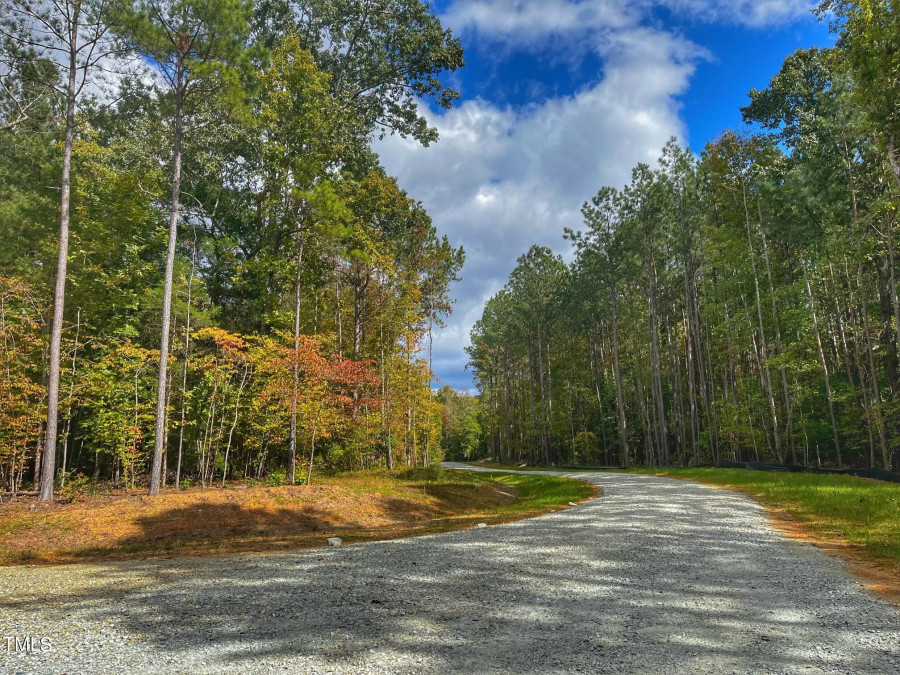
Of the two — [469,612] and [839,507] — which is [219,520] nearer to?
[469,612]

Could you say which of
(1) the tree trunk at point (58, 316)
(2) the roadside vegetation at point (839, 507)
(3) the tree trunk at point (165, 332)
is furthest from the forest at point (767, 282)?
(1) the tree trunk at point (58, 316)

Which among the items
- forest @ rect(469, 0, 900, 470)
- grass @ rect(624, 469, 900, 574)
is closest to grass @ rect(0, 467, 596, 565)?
grass @ rect(624, 469, 900, 574)

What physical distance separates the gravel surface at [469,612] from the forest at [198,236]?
296 inches

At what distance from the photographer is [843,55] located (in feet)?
38.7

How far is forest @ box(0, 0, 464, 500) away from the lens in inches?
443

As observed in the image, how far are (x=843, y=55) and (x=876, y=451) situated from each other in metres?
20.9

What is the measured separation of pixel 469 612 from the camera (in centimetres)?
360

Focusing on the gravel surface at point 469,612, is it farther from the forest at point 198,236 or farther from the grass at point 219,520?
the forest at point 198,236

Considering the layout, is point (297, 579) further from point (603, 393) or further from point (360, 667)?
point (603, 393)

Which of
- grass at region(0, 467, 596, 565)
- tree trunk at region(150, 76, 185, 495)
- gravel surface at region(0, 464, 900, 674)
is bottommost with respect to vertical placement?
grass at region(0, 467, 596, 565)

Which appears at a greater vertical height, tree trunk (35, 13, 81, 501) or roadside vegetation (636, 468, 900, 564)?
tree trunk (35, 13, 81, 501)

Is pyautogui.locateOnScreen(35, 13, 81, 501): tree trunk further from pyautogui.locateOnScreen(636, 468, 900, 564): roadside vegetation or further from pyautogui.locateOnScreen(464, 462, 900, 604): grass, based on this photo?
pyautogui.locateOnScreen(636, 468, 900, 564): roadside vegetation

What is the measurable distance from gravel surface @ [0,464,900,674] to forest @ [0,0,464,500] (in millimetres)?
7512

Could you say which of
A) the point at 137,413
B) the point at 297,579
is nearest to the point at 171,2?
the point at 137,413
